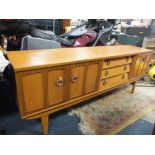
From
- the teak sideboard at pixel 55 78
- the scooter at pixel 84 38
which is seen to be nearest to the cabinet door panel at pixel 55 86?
the teak sideboard at pixel 55 78

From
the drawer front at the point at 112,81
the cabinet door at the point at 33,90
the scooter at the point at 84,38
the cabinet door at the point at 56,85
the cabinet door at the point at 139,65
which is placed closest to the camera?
the cabinet door at the point at 33,90

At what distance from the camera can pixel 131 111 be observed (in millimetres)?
1784

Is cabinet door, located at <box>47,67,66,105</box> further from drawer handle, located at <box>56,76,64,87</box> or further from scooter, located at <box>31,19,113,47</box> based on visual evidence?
scooter, located at <box>31,19,113,47</box>

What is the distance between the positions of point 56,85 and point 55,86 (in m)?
A: 0.01

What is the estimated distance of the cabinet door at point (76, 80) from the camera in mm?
1236

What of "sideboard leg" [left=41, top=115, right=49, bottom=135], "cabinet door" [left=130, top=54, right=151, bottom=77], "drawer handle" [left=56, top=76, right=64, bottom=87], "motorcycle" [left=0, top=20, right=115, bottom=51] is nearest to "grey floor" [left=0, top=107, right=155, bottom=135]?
"sideboard leg" [left=41, top=115, right=49, bottom=135]

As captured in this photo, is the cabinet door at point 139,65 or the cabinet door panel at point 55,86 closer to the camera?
the cabinet door panel at point 55,86

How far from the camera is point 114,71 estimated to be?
5.46 feet

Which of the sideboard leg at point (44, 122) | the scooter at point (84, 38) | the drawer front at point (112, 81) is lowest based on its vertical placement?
→ the sideboard leg at point (44, 122)

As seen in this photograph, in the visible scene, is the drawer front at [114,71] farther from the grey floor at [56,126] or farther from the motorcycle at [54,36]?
the motorcycle at [54,36]

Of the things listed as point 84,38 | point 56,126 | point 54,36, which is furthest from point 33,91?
point 84,38

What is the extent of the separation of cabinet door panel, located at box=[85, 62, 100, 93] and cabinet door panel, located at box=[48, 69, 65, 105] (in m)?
0.26

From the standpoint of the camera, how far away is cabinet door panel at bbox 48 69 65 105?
3.72 ft

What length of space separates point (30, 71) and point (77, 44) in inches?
47.0
